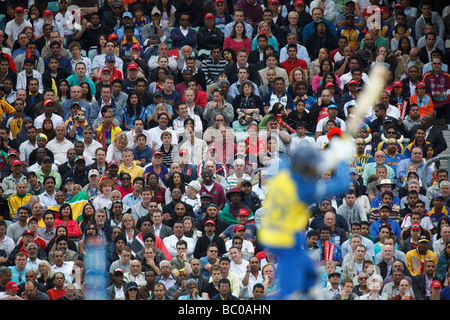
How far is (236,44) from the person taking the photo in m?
18.2

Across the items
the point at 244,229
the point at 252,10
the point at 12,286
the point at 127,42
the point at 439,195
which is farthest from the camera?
the point at 252,10

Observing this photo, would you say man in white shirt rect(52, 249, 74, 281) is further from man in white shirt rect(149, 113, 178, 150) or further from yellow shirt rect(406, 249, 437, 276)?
yellow shirt rect(406, 249, 437, 276)

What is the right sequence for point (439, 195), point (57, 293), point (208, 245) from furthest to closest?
point (439, 195) → point (208, 245) → point (57, 293)

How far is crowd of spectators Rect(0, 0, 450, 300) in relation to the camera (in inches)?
534

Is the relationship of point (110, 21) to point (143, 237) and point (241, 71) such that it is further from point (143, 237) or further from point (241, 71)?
point (143, 237)

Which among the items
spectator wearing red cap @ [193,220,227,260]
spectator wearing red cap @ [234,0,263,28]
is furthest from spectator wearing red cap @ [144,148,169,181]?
spectator wearing red cap @ [234,0,263,28]

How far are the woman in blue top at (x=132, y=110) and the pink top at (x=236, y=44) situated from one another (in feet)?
8.16

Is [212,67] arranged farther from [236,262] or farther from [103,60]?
[236,262]

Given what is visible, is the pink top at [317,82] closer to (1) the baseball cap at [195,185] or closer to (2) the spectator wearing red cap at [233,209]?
(2) the spectator wearing red cap at [233,209]

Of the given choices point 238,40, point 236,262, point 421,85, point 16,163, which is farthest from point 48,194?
point 421,85

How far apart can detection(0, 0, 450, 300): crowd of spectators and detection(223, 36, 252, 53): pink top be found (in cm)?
4

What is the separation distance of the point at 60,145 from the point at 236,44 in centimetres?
436
